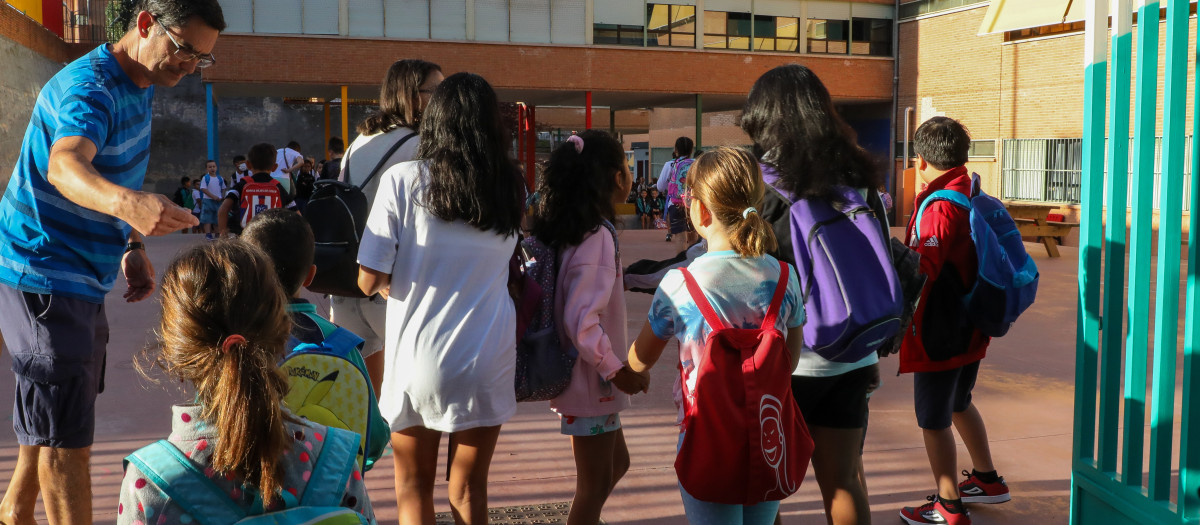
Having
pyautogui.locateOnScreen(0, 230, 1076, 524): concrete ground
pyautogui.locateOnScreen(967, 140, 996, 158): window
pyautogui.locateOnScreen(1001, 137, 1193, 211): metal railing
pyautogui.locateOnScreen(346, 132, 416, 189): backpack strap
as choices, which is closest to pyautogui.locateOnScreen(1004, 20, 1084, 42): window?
pyautogui.locateOnScreen(1001, 137, 1193, 211): metal railing

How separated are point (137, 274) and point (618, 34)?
24.6 m

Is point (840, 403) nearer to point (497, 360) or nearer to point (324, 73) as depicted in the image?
point (497, 360)

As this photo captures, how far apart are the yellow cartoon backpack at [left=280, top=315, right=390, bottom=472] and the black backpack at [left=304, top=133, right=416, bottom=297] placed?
912 millimetres

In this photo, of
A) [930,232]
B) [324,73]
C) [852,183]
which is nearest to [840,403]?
[852,183]

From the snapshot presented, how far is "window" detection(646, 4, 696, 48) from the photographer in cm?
2702

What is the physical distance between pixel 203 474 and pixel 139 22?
169 centimetres

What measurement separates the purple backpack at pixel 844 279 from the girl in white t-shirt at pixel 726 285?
17 centimetres

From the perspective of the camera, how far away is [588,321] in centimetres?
295

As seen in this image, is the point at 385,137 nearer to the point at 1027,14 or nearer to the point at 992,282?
the point at 992,282

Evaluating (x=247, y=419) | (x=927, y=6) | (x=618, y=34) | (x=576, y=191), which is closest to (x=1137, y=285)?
(x=576, y=191)

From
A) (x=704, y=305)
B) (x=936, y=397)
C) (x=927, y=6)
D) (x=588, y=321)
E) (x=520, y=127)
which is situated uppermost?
(x=927, y=6)

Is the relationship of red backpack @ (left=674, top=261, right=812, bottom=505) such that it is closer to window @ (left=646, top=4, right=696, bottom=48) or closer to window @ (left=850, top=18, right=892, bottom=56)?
window @ (left=646, top=4, right=696, bottom=48)

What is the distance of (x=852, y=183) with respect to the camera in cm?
288

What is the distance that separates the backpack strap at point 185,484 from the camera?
5.20 ft
